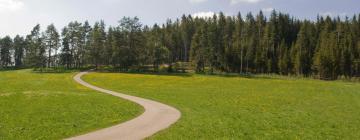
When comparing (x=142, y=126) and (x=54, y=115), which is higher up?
(x=54, y=115)

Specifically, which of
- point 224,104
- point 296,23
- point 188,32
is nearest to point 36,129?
point 224,104

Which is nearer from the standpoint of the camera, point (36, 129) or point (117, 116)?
point (36, 129)

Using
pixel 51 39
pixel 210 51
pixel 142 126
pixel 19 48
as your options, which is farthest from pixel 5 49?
pixel 142 126

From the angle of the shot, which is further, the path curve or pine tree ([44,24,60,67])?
pine tree ([44,24,60,67])

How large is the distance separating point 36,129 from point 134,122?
19.0 ft

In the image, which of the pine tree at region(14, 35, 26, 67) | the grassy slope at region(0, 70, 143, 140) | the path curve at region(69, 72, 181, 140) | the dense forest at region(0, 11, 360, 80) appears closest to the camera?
the path curve at region(69, 72, 181, 140)

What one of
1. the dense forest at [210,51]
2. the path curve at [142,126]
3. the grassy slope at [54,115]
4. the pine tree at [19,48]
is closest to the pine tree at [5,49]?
the pine tree at [19,48]

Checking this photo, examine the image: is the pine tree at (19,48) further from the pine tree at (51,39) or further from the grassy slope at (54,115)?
the grassy slope at (54,115)

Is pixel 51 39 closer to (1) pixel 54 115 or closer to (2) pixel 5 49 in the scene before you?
(2) pixel 5 49

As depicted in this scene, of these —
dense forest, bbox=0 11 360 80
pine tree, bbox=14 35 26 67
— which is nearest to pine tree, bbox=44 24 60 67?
dense forest, bbox=0 11 360 80

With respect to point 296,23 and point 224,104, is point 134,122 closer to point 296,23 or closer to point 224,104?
point 224,104

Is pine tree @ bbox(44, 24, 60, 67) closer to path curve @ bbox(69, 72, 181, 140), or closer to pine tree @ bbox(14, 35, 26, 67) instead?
pine tree @ bbox(14, 35, 26, 67)

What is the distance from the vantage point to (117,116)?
2303 cm

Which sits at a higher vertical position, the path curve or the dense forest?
the dense forest
